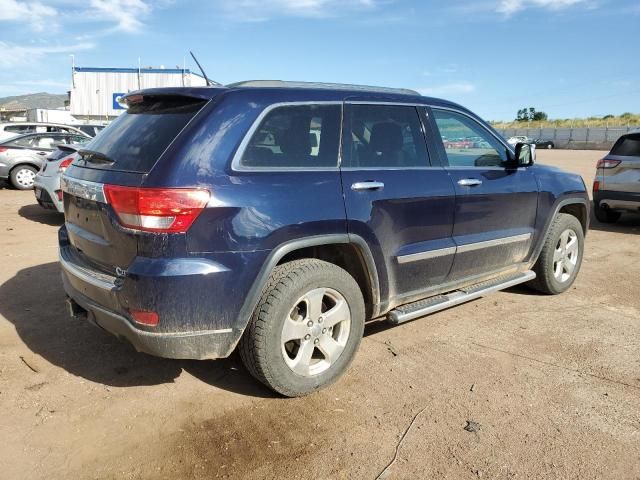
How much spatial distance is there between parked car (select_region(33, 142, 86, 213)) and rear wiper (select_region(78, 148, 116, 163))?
5273 millimetres

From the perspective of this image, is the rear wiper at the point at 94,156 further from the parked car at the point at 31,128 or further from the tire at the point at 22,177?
the parked car at the point at 31,128

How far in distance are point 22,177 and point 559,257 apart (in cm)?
1227

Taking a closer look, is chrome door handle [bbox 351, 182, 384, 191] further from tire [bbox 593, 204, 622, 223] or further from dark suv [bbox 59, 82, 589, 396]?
tire [bbox 593, 204, 622, 223]

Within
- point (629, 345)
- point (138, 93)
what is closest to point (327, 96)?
point (138, 93)

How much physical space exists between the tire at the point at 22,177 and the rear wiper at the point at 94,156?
1075 centimetres

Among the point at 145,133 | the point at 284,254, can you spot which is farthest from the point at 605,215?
the point at 145,133

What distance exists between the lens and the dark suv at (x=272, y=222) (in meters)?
2.86

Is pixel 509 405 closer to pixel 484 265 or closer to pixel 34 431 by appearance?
pixel 484 265

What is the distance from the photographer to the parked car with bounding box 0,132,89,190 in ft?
41.7

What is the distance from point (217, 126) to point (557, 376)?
276 centimetres

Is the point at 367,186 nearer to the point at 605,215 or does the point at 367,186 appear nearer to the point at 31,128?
the point at 605,215

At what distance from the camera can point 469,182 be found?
4238 mm

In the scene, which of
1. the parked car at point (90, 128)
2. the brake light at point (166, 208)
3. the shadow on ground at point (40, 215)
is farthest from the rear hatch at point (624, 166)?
the parked car at point (90, 128)

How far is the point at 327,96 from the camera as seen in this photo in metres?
3.56
